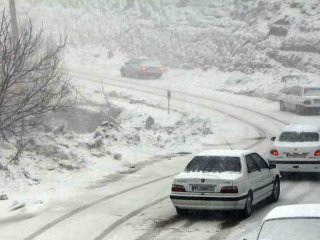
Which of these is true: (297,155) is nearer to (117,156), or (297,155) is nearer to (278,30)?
(117,156)

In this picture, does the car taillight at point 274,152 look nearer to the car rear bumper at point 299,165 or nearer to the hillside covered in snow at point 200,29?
Result: the car rear bumper at point 299,165

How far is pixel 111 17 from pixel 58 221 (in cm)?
4665

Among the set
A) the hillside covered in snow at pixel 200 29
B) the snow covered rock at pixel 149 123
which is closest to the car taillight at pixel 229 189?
the snow covered rock at pixel 149 123

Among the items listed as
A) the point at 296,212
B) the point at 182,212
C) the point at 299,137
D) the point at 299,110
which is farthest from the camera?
the point at 299,110

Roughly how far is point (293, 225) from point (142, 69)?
121ft

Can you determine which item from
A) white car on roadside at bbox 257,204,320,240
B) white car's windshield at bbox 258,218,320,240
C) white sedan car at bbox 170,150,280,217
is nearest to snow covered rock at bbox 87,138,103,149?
white sedan car at bbox 170,150,280,217

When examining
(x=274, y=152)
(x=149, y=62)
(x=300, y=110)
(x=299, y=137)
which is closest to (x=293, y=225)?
(x=274, y=152)

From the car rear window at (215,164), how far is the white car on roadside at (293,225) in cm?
519

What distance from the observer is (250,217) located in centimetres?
1339

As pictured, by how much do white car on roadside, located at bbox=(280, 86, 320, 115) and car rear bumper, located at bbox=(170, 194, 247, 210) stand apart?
812 inches

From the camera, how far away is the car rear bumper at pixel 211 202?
1288cm

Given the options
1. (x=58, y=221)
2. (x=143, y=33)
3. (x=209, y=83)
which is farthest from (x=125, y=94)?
(x=58, y=221)

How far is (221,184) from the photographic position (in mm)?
12977

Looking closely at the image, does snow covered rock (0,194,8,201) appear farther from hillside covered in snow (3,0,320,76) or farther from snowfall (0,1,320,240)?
hillside covered in snow (3,0,320,76)
